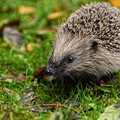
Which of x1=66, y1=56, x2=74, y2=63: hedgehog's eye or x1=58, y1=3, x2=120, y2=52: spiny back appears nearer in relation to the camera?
x1=66, y1=56, x2=74, y2=63: hedgehog's eye

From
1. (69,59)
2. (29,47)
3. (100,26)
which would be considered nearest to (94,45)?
(100,26)

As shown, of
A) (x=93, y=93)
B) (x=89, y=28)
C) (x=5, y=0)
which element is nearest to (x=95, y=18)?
(x=89, y=28)

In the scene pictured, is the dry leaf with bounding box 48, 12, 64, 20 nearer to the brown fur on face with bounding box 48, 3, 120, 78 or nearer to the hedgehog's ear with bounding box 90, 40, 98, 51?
the brown fur on face with bounding box 48, 3, 120, 78

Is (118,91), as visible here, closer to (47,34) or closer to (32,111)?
(32,111)

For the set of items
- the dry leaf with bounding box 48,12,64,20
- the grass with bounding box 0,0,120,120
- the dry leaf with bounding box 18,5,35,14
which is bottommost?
the grass with bounding box 0,0,120,120

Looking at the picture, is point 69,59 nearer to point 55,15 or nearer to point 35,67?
point 35,67

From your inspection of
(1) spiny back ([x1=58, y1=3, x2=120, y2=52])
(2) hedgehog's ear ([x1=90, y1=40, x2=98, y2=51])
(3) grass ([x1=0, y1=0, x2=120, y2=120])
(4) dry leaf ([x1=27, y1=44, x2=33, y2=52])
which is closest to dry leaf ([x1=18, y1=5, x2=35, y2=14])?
(3) grass ([x1=0, y1=0, x2=120, y2=120])

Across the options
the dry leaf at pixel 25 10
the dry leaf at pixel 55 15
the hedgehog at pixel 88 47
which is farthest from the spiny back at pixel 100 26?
the dry leaf at pixel 25 10
